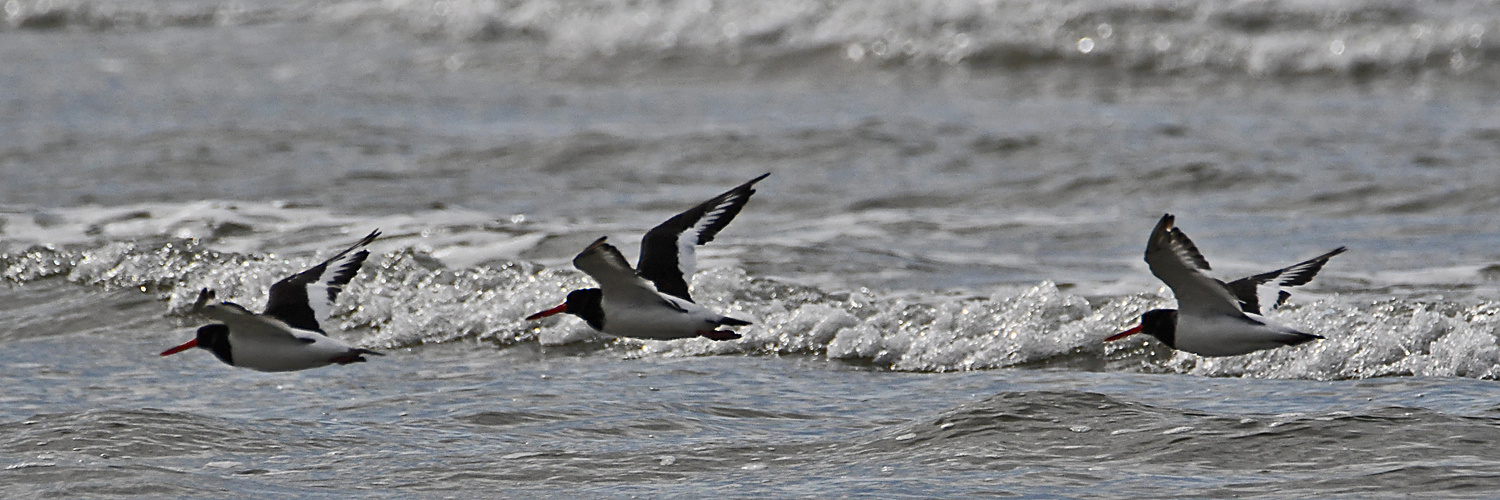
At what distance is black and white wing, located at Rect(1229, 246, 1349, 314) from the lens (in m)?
5.82

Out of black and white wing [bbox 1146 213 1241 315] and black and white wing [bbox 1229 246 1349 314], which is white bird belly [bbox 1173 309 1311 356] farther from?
black and white wing [bbox 1229 246 1349 314]

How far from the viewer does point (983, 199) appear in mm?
10594

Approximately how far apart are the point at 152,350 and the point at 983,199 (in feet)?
17.0

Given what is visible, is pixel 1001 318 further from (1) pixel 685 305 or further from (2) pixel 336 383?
(2) pixel 336 383

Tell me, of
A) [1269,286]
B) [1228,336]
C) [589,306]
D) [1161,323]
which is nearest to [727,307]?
[589,306]

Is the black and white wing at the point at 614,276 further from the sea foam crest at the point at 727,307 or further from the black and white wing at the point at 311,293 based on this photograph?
the sea foam crest at the point at 727,307

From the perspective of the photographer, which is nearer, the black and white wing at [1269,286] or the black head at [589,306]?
the black and white wing at [1269,286]

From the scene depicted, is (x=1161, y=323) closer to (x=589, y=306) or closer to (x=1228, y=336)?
(x=1228, y=336)

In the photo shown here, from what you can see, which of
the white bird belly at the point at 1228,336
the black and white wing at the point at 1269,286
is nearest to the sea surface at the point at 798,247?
the white bird belly at the point at 1228,336

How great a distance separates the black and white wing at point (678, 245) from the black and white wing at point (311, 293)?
0.96 m

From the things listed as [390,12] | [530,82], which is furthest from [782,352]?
[390,12]

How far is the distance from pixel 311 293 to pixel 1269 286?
330 cm

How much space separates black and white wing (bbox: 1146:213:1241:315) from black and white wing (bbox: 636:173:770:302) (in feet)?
4.81

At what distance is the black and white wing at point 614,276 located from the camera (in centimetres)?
550
